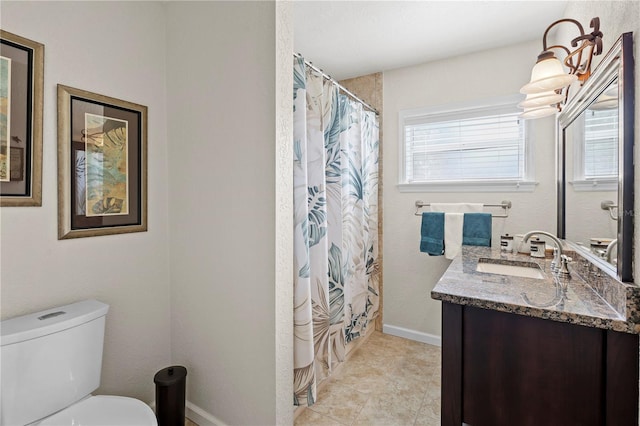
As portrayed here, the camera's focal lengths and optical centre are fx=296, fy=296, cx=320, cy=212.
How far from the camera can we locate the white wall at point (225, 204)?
4.59 ft

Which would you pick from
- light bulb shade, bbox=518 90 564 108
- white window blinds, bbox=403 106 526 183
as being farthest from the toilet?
white window blinds, bbox=403 106 526 183

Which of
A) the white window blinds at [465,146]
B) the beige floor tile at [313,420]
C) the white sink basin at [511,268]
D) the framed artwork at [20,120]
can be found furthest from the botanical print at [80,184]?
the white window blinds at [465,146]

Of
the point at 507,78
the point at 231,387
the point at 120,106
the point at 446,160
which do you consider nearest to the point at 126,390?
the point at 231,387

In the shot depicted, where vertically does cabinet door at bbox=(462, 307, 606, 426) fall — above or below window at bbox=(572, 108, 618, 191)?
below

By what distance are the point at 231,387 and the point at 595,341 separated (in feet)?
5.13

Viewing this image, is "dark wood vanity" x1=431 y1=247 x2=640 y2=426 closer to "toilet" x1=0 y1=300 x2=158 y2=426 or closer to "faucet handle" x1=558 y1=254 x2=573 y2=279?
"faucet handle" x1=558 y1=254 x2=573 y2=279

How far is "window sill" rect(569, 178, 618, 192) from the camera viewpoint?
112 cm

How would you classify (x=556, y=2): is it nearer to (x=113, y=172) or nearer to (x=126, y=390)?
(x=113, y=172)

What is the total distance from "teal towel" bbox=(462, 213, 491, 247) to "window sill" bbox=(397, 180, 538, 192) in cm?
26

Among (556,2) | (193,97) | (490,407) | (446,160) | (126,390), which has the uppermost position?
(556,2)

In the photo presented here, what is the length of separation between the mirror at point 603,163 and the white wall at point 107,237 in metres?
2.13

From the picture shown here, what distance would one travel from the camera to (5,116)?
1202mm

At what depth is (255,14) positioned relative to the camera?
1.39 metres

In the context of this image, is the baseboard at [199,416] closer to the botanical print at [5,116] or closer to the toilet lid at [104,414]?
the toilet lid at [104,414]
